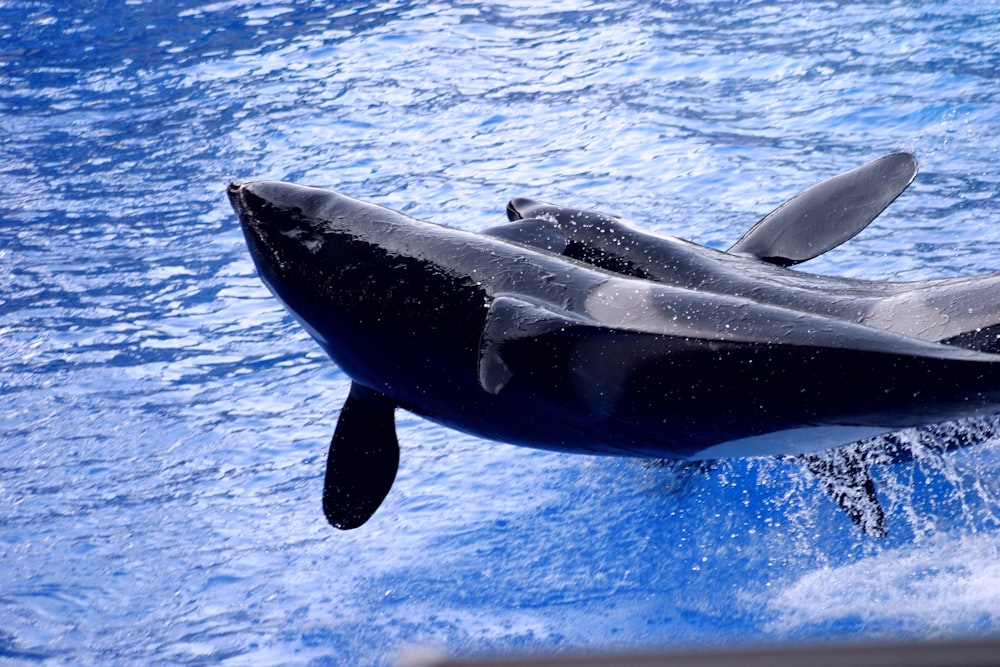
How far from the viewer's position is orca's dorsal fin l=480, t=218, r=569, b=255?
4367 mm

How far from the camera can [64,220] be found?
9.86m

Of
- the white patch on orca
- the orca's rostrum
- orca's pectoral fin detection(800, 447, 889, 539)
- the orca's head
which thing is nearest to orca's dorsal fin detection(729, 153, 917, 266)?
the orca's rostrum

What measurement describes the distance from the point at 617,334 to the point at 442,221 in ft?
18.4

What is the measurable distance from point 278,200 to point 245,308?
3857 mm

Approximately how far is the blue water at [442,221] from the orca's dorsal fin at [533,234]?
158 cm

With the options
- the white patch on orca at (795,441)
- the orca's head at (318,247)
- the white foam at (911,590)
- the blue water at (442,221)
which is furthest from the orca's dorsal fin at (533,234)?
the white foam at (911,590)

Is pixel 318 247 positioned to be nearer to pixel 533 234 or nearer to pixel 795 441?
pixel 533 234

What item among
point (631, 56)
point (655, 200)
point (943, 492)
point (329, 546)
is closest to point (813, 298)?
point (943, 492)

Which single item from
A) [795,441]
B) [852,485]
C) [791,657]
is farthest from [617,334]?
[791,657]

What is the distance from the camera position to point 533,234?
4422 mm

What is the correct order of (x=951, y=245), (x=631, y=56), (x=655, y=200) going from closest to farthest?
(x=951, y=245) < (x=655, y=200) < (x=631, y=56)

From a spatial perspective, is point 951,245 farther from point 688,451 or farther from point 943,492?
point 688,451

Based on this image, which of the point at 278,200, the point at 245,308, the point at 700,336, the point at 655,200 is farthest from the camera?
the point at 655,200

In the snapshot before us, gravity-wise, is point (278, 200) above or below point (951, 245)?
above
